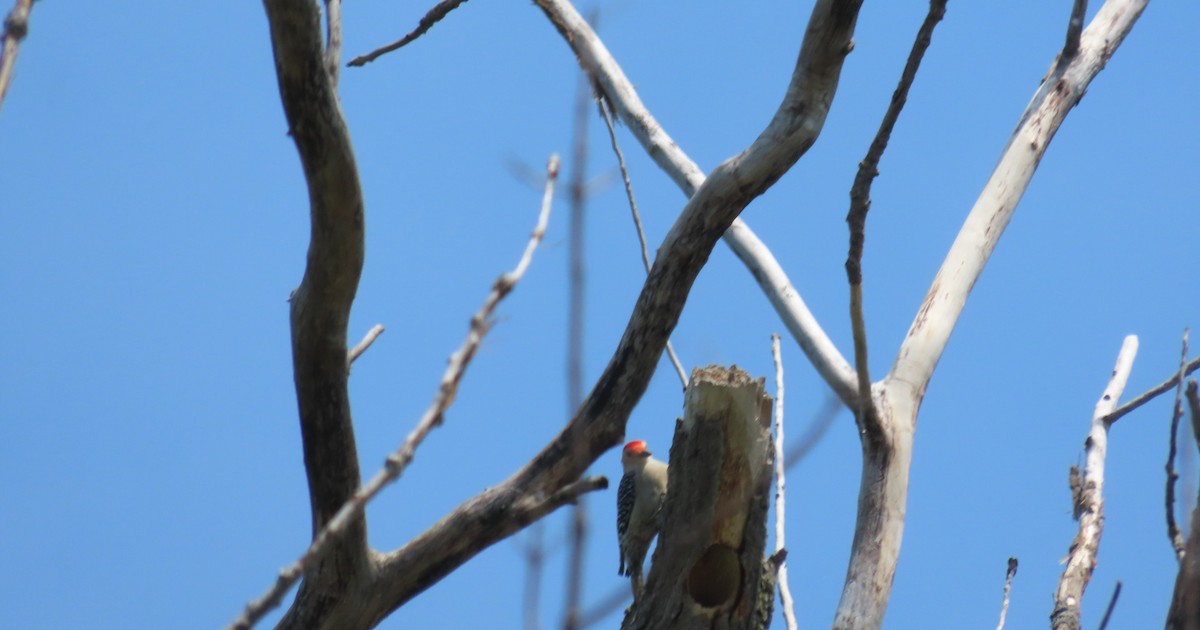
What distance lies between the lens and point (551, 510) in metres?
2.28

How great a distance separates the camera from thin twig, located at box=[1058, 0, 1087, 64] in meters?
4.99

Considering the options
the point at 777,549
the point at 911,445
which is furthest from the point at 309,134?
the point at 911,445

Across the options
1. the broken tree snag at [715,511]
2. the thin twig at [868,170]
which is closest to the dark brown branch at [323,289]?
the broken tree snag at [715,511]

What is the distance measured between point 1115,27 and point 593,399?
3441 mm

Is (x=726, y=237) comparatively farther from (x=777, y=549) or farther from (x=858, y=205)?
(x=858, y=205)

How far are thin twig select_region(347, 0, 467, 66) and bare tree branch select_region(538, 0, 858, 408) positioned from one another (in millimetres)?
520

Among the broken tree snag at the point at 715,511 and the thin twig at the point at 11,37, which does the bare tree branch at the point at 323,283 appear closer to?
the broken tree snag at the point at 715,511

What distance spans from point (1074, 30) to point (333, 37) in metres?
3.40

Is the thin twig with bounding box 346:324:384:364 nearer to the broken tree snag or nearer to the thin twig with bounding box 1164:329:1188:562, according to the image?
the broken tree snag

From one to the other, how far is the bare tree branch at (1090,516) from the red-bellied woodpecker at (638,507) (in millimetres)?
2182

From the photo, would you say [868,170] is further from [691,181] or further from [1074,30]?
[1074,30]

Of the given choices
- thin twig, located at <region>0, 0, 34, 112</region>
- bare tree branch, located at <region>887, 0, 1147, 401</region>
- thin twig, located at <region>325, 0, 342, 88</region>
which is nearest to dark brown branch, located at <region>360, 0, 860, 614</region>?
thin twig, located at <region>325, 0, 342, 88</region>

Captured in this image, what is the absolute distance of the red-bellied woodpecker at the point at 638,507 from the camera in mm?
6418

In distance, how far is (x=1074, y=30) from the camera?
5000 mm
